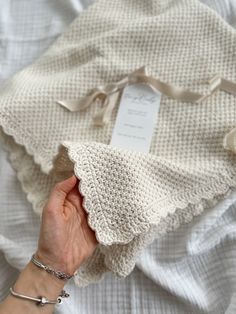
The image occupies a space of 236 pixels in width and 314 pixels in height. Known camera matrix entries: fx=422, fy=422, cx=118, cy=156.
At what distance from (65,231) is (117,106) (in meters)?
0.36

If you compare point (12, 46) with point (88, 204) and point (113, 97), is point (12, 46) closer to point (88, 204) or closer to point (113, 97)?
point (113, 97)

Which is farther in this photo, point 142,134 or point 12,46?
point 12,46

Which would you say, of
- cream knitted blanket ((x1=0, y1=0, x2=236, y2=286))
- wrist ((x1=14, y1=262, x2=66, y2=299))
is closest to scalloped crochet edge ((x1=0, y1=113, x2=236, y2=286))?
cream knitted blanket ((x1=0, y1=0, x2=236, y2=286))

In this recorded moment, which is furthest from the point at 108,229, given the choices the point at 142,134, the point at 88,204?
the point at 142,134

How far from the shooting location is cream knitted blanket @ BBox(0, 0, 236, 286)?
3.00ft

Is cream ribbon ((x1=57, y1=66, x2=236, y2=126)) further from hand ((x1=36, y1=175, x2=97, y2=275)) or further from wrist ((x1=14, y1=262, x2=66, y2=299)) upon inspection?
wrist ((x1=14, y1=262, x2=66, y2=299))

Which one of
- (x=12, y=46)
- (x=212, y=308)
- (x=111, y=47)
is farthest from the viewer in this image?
(x=12, y=46)

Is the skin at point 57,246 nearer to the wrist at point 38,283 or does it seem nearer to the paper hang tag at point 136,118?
the wrist at point 38,283

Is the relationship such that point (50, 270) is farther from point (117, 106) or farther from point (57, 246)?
point (117, 106)

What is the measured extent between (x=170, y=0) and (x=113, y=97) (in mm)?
311

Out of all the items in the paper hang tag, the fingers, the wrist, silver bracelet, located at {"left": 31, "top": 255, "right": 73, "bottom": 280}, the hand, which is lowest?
the wrist

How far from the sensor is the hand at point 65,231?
836mm

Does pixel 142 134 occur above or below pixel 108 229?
→ above

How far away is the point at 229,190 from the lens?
3.19ft
